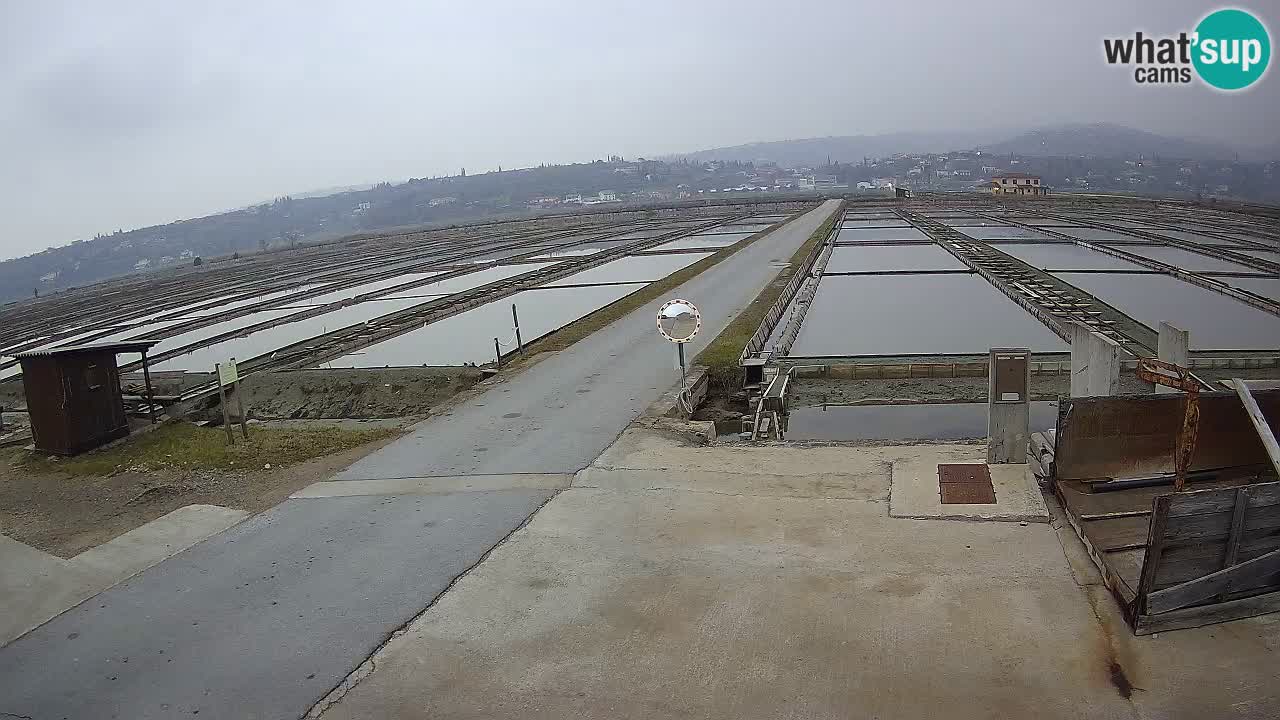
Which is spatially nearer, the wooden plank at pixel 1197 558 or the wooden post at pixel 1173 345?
the wooden plank at pixel 1197 558

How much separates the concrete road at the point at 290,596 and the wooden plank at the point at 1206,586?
4.56m

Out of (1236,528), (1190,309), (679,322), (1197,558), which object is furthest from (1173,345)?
(1190,309)

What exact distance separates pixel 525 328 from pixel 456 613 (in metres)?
14.4

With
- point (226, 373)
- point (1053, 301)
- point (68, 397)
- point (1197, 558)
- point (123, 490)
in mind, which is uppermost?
point (226, 373)

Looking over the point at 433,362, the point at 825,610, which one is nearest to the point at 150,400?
the point at 433,362

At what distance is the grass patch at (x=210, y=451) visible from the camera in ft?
31.9

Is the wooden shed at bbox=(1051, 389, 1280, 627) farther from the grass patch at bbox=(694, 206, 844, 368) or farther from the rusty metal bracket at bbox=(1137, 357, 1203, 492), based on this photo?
the grass patch at bbox=(694, 206, 844, 368)

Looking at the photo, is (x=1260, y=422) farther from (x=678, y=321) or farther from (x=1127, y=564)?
(x=678, y=321)

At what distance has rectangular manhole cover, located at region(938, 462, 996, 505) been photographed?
21.2 ft

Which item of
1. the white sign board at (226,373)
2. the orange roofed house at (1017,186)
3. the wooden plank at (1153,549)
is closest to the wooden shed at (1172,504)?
the wooden plank at (1153,549)

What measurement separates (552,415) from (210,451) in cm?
440

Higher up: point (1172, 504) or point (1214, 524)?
point (1172, 504)

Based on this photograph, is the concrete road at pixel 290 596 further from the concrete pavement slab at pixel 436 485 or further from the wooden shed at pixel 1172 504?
the wooden shed at pixel 1172 504

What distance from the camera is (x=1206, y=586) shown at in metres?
4.56
